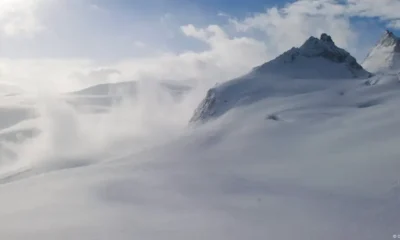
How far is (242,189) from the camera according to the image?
27500mm

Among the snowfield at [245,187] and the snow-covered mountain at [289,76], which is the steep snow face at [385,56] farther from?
the snowfield at [245,187]

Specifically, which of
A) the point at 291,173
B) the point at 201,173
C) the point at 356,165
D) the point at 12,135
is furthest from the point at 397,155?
the point at 12,135

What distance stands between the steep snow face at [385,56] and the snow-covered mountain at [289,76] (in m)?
36.4

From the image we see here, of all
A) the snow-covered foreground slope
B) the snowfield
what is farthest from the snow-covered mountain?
the snow-covered foreground slope

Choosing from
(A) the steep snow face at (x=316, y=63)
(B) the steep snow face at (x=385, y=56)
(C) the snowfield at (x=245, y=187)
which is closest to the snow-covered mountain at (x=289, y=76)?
(A) the steep snow face at (x=316, y=63)

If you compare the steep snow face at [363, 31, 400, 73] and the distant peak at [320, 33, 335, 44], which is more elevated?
the steep snow face at [363, 31, 400, 73]

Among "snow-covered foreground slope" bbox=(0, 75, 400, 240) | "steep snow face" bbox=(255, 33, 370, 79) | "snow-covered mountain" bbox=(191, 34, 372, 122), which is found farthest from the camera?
"steep snow face" bbox=(255, 33, 370, 79)

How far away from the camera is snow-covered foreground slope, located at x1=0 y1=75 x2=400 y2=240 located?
18672 millimetres

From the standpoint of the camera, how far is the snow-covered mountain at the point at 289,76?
268 ft

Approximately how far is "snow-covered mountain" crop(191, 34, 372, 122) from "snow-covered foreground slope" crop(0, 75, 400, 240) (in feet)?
71.3

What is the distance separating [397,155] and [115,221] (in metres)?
22.2

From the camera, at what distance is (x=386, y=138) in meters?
40.1

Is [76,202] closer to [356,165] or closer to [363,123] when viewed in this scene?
[356,165]

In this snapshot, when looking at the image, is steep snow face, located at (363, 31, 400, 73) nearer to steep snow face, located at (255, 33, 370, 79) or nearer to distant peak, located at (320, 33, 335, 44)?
distant peak, located at (320, 33, 335, 44)
